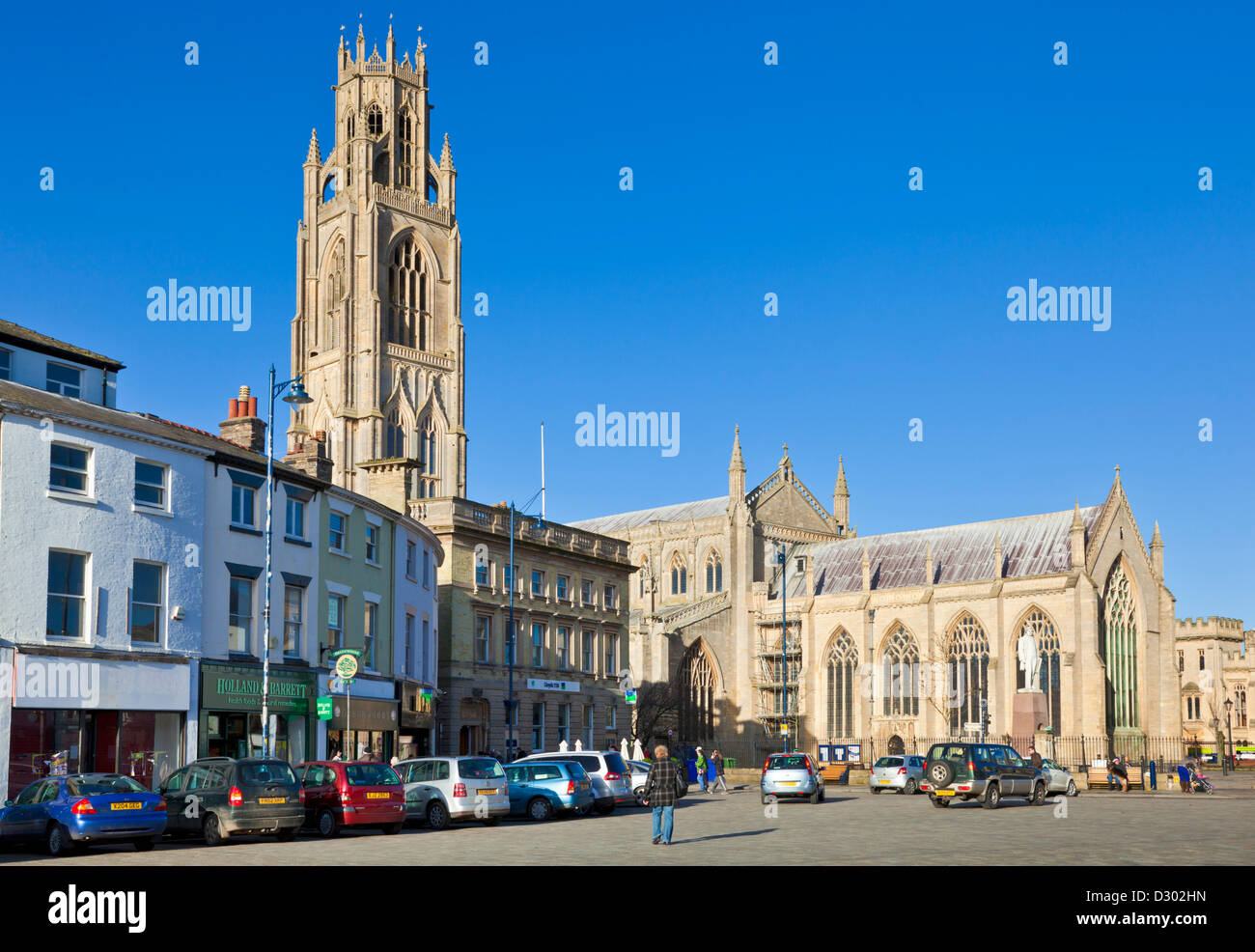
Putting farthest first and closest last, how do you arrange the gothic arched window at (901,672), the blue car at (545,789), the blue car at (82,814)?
the gothic arched window at (901,672)
the blue car at (545,789)
the blue car at (82,814)

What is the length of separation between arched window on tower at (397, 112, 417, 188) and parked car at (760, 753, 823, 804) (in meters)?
76.3

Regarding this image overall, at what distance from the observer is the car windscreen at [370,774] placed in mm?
25922

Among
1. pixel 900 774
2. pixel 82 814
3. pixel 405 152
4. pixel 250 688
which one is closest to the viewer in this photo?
pixel 82 814

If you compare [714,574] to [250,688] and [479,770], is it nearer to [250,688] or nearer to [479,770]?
[250,688]

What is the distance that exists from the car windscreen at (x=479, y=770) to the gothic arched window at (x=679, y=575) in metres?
72.3

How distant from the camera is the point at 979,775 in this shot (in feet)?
113

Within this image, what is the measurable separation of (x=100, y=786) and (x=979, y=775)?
21.2m

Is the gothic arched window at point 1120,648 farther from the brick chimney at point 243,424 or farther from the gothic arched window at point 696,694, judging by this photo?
the brick chimney at point 243,424

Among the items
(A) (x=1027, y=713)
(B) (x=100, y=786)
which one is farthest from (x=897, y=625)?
(B) (x=100, y=786)

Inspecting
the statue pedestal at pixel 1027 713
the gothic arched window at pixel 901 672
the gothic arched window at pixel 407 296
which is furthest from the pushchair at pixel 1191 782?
the gothic arched window at pixel 407 296
